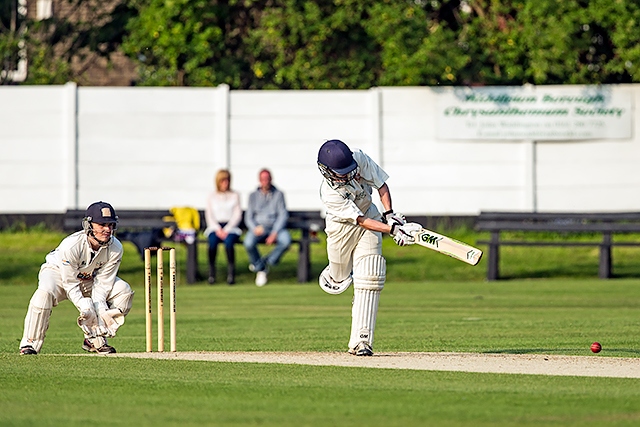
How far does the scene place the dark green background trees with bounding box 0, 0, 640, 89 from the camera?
840 inches

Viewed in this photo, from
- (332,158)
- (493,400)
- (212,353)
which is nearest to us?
(493,400)

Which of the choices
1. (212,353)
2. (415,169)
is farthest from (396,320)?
(415,169)

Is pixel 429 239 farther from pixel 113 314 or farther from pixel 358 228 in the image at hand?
pixel 113 314

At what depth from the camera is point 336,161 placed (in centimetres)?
859

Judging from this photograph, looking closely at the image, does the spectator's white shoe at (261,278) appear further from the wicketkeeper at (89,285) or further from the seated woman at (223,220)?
the wicketkeeper at (89,285)

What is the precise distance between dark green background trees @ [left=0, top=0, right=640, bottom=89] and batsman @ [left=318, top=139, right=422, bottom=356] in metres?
12.6

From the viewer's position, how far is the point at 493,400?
6836 mm

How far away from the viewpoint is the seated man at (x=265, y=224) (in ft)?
56.1

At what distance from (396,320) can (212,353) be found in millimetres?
3408

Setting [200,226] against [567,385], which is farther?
[200,226]

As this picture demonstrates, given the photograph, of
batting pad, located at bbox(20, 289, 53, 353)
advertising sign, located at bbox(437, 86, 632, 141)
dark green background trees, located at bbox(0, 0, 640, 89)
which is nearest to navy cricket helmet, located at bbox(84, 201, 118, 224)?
batting pad, located at bbox(20, 289, 53, 353)

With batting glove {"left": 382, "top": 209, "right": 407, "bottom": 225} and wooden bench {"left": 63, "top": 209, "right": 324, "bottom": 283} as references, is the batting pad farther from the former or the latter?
wooden bench {"left": 63, "top": 209, "right": 324, "bottom": 283}

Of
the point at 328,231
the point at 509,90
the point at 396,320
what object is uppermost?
the point at 509,90

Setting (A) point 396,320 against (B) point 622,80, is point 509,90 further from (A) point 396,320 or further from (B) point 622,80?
(A) point 396,320
